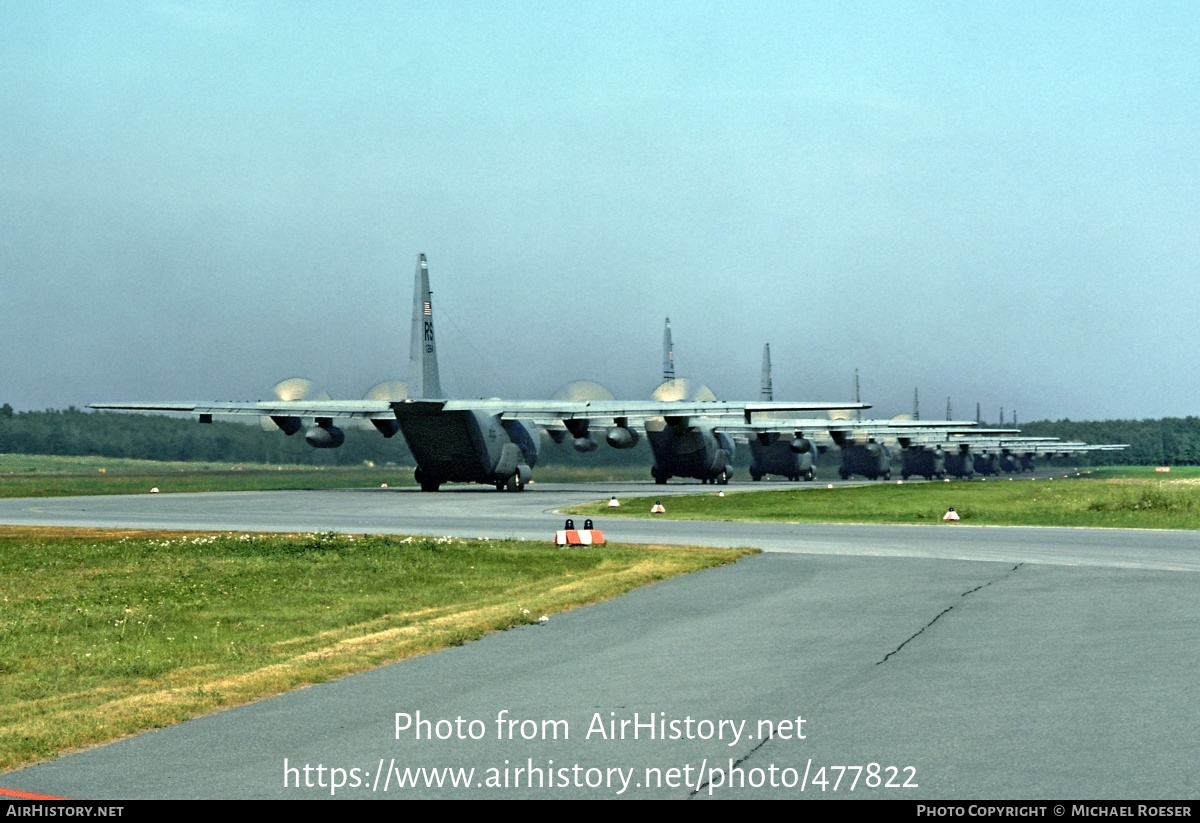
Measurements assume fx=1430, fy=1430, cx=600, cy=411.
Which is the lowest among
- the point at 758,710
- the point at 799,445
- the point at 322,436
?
Answer: the point at 758,710

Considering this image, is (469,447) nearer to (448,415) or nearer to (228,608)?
(448,415)

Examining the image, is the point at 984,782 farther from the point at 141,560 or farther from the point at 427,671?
the point at 141,560

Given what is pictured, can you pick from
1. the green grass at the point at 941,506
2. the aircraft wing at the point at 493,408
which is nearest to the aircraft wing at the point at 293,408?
the aircraft wing at the point at 493,408

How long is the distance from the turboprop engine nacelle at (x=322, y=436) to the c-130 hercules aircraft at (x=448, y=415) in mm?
44

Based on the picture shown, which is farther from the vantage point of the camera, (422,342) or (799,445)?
(799,445)

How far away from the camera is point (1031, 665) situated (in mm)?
13453

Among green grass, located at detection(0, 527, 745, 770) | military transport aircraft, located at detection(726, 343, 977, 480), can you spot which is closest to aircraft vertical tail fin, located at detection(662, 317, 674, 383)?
military transport aircraft, located at detection(726, 343, 977, 480)

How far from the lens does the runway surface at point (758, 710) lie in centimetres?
869

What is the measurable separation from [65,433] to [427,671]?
9530 cm

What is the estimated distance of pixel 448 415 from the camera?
59750 mm

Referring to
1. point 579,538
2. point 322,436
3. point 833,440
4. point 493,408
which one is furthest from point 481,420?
point 833,440

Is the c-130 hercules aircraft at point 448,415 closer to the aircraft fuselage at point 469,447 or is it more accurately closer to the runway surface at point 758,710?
the aircraft fuselage at point 469,447

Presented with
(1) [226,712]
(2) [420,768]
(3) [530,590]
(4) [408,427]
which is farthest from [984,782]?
(4) [408,427]

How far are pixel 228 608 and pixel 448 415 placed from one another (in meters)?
39.7
